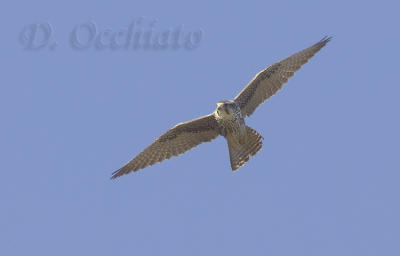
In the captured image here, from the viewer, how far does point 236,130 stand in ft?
57.8

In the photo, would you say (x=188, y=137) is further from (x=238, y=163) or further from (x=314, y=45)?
(x=314, y=45)

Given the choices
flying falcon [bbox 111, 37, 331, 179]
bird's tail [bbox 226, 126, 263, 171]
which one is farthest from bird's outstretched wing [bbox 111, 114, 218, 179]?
bird's tail [bbox 226, 126, 263, 171]

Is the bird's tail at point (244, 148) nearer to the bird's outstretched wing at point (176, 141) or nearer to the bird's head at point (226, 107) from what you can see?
the bird's outstretched wing at point (176, 141)

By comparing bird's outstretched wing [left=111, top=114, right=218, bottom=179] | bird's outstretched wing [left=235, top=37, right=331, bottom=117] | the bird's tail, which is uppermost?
bird's outstretched wing [left=235, top=37, right=331, bottom=117]

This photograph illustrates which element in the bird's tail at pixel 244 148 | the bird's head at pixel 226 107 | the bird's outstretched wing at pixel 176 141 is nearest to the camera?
the bird's head at pixel 226 107

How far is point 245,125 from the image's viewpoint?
1773cm

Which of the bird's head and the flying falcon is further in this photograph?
the flying falcon

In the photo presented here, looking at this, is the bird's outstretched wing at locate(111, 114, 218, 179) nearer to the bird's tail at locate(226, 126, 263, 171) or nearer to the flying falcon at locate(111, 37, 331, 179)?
the flying falcon at locate(111, 37, 331, 179)

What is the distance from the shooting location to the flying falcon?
17.8m

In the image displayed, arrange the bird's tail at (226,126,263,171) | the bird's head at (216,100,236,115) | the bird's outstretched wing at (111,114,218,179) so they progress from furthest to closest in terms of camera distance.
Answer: the bird's outstretched wing at (111,114,218,179)
the bird's tail at (226,126,263,171)
the bird's head at (216,100,236,115)

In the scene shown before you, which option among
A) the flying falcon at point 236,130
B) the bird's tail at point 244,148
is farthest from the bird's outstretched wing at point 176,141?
the bird's tail at point 244,148

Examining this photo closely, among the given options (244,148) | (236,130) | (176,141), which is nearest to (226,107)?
(236,130)

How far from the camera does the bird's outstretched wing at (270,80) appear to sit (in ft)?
58.8

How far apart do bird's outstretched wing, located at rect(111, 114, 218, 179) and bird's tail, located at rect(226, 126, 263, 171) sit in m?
0.47
